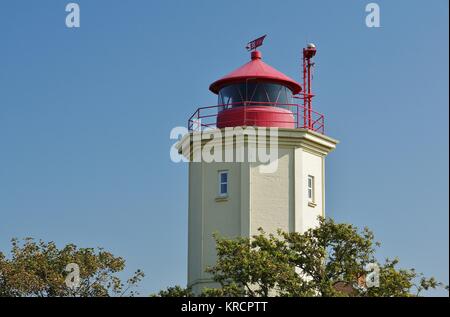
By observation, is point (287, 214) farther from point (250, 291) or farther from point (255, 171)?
point (250, 291)

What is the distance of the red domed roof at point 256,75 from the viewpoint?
112 ft

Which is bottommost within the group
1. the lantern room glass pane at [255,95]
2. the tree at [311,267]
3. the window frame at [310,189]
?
the tree at [311,267]

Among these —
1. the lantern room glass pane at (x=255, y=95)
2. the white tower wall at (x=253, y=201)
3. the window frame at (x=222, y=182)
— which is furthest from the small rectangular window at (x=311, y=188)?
the window frame at (x=222, y=182)

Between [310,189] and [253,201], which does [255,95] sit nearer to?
[253,201]

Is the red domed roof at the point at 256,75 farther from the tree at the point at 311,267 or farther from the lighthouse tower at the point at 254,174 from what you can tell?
the tree at the point at 311,267

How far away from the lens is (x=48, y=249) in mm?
42844

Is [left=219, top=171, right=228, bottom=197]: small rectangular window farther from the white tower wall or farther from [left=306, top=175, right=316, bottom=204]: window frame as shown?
[left=306, top=175, right=316, bottom=204]: window frame

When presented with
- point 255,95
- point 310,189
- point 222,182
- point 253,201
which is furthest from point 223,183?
point 255,95

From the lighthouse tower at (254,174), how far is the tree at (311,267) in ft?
11.0

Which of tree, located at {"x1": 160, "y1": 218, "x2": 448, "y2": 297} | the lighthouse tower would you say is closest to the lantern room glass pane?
the lighthouse tower

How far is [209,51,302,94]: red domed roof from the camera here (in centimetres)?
3405

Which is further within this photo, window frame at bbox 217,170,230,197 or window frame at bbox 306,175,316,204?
window frame at bbox 306,175,316,204

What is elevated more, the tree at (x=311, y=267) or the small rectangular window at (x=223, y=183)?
the small rectangular window at (x=223, y=183)
